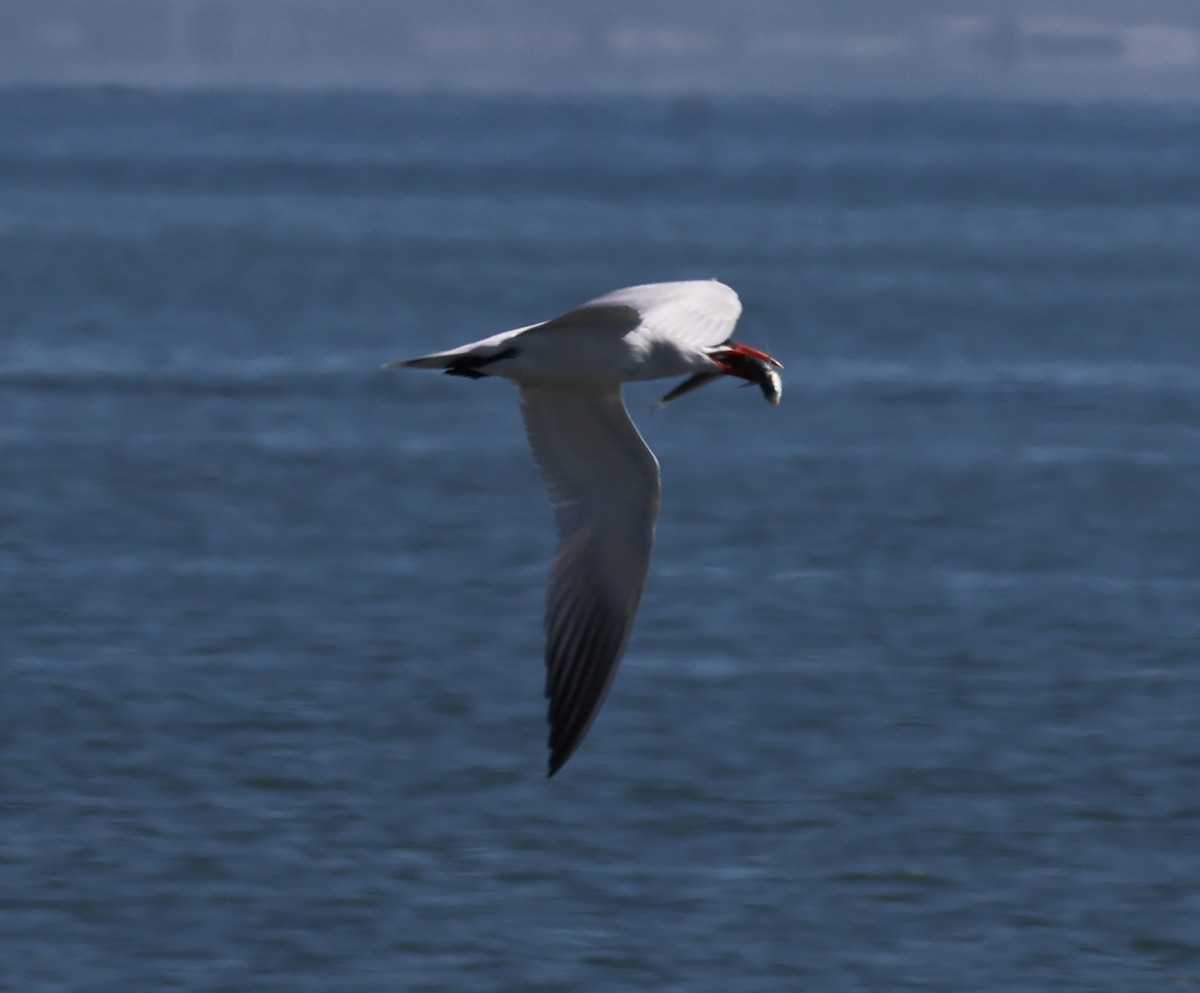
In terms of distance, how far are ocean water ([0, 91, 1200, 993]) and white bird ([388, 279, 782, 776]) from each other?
119 cm

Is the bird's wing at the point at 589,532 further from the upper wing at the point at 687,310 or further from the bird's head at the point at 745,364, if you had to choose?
the bird's head at the point at 745,364

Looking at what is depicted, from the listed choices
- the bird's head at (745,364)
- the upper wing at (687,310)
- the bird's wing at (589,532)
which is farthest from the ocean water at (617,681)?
the upper wing at (687,310)

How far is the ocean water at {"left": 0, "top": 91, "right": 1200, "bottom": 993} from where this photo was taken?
10453 millimetres

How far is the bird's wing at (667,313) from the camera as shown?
8992mm

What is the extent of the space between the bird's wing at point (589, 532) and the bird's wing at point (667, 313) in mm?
368

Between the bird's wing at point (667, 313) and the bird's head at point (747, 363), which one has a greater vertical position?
the bird's wing at point (667, 313)

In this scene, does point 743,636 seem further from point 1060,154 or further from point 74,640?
point 1060,154

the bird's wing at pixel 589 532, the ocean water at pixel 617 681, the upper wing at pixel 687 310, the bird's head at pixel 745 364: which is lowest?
the ocean water at pixel 617 681

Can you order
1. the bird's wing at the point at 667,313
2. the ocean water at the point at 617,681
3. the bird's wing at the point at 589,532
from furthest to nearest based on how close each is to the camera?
the ocean water at the point at 617,681 → the bird's wing at the point at 589,532 → the bird's wing at the point at 667,313

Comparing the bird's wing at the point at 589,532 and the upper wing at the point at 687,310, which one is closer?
the upper wing at the point at 687,310

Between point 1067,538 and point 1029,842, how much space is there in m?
7.47

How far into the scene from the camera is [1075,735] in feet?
43.5

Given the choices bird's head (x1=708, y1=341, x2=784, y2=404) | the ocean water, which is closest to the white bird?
bird's head (x1=708, y1=341, x2=784, y2=404)

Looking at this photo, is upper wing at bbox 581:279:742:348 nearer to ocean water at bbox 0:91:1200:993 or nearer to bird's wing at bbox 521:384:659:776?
bird's wing at bbox 521:384:659:776
